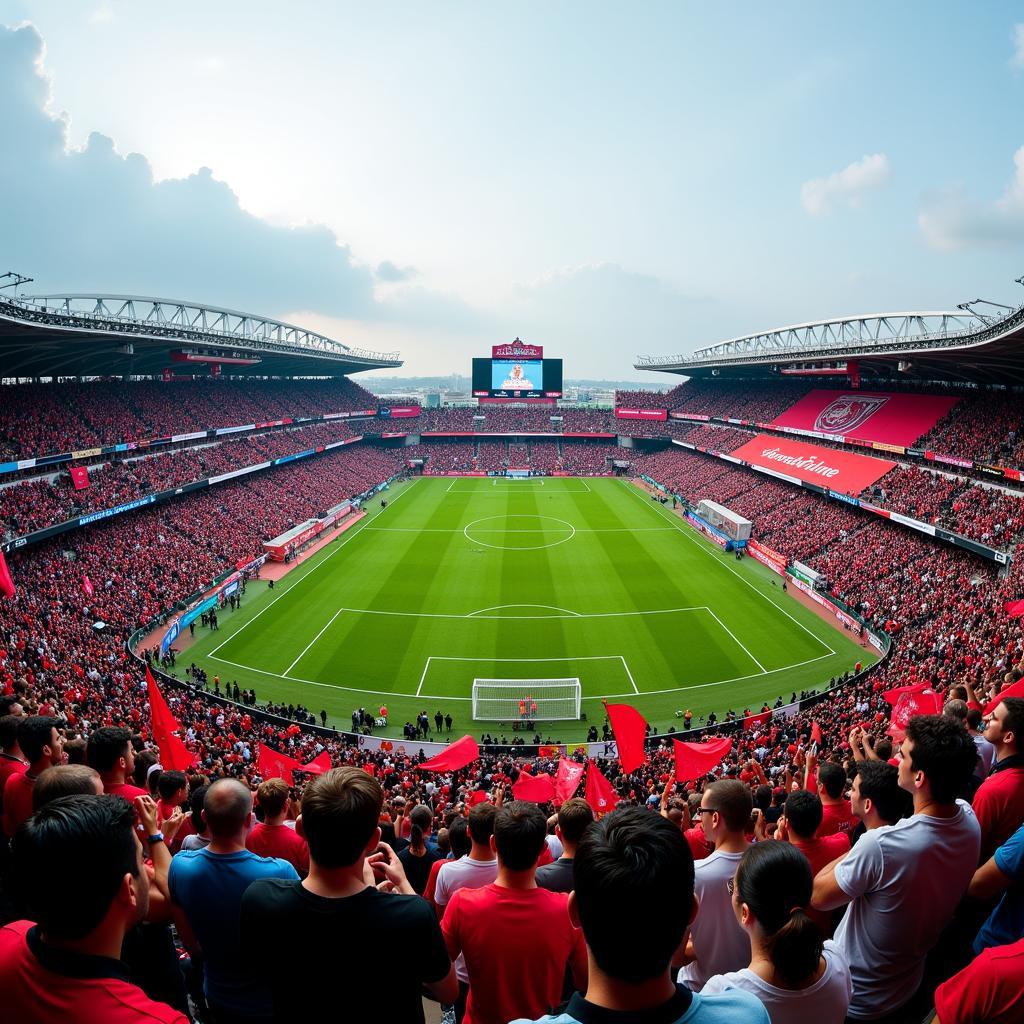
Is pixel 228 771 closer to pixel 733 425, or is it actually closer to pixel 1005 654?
pixel 1005 654

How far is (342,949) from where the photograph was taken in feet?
9.19

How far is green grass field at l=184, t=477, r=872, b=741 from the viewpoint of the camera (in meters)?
28.1

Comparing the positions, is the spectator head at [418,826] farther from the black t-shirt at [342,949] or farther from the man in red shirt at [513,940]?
the black t-shirt at [342,949]

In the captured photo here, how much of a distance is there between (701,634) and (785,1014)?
3206 cm

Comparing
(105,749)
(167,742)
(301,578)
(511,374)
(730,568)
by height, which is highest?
(511,374)

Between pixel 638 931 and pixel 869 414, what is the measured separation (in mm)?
58118

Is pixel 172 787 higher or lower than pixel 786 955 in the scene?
lower

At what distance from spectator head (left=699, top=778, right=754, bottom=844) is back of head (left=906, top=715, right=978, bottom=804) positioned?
3.69 feet

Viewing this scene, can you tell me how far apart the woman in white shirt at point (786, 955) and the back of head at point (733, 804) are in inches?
53.1

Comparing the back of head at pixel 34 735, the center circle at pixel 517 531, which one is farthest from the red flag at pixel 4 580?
the center circle at pixel 517 531

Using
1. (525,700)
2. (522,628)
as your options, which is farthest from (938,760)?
(522,628)

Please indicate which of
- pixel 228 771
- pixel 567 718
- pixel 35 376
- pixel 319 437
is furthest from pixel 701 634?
pixel 319 437

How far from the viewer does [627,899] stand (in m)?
2.24

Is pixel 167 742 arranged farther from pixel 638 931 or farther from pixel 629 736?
pixel 638 931
